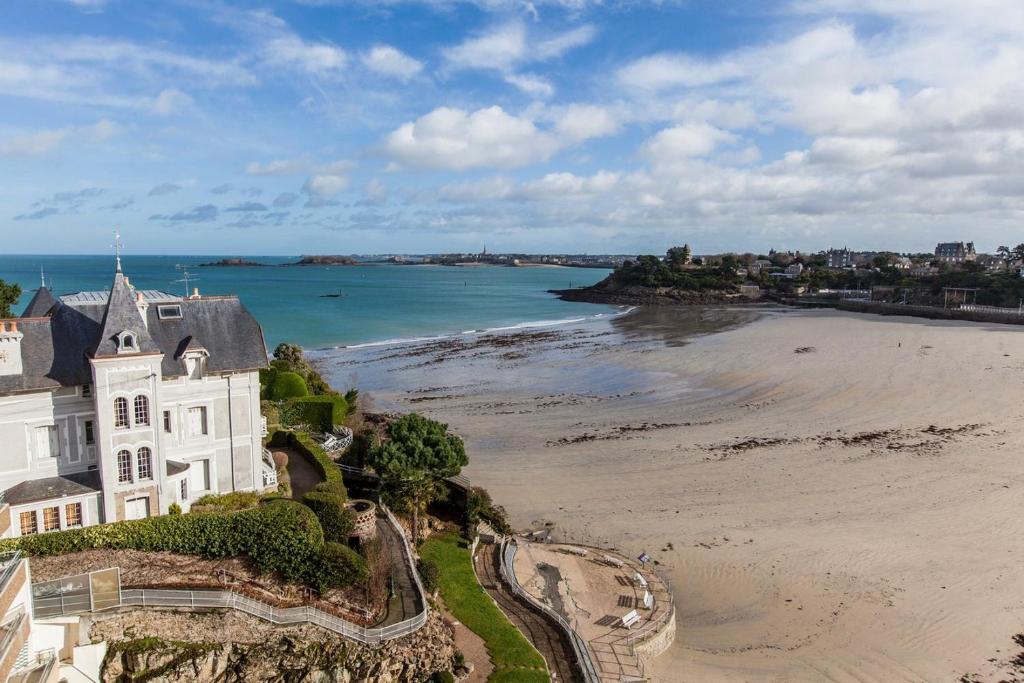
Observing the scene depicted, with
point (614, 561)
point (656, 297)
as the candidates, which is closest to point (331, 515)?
point (614, 561)

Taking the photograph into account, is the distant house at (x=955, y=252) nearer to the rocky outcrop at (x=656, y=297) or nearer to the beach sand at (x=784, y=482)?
the rocky outcrop at (x=656, y=297)

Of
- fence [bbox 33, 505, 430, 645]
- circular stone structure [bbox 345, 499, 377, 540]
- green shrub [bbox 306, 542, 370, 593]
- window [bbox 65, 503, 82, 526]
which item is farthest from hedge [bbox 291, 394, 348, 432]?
fence [bbox 33, 505, 430, 645]

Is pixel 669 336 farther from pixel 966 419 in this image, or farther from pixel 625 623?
pixel 625 623

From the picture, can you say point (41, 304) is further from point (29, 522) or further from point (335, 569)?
point (335, 569)

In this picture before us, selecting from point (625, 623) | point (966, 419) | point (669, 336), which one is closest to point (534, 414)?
point (625, 623)

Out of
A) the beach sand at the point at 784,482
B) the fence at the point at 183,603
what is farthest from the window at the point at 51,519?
the beach sand at the point at 784,482
